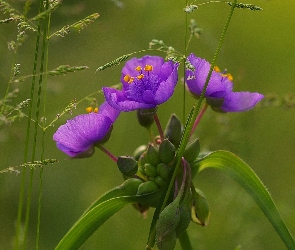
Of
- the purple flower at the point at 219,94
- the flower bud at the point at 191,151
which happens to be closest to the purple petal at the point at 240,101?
the purple flower at the point at 219,94

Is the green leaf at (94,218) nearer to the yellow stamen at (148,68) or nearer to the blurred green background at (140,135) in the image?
the yellow stamen at (148,68)

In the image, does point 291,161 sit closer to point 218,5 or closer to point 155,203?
point 218,5

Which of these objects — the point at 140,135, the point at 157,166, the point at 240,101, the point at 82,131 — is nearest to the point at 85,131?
the point at 82,131

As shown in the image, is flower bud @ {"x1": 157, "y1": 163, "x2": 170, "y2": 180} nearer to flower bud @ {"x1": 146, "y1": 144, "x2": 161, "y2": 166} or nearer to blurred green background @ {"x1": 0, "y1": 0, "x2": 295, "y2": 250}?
flower bud @ {"x1": 146, "y1": 144, "x2": 161, "y2": 166}

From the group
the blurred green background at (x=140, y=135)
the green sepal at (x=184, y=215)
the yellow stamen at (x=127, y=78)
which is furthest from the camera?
the blurred green background at (x=140, y=135)

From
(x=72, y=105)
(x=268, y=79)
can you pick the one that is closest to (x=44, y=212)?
(x=268, y=79)
